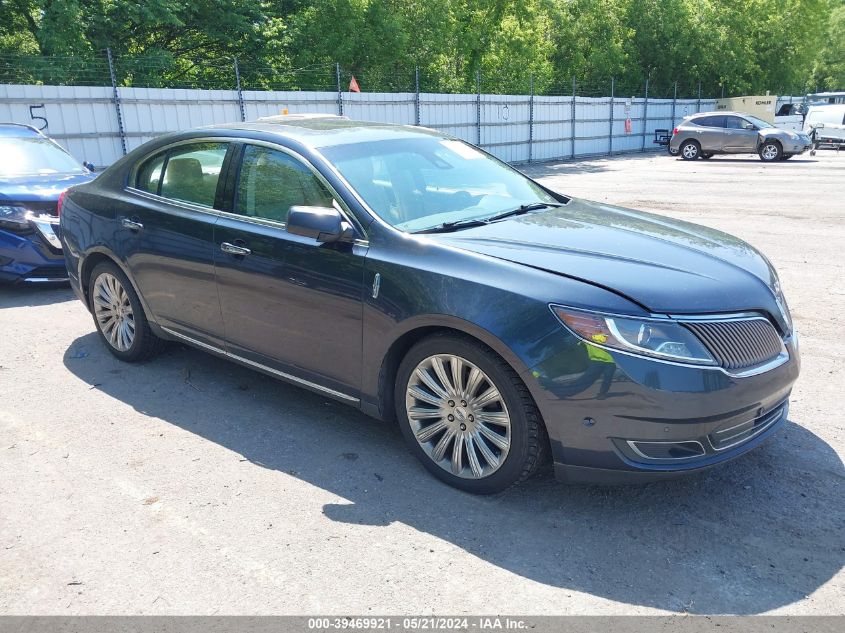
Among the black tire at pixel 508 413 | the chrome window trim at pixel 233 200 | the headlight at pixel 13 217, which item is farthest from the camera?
the headlight at pixel 13 217

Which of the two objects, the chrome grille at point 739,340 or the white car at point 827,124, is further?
the white car at point 827,124

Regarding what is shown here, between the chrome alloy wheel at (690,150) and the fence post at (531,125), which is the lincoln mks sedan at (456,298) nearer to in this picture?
the fence post at (531,125)

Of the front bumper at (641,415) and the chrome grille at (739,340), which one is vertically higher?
the chrome grille at (739,340)

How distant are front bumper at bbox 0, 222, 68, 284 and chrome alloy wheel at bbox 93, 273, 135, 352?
2422 millimetres

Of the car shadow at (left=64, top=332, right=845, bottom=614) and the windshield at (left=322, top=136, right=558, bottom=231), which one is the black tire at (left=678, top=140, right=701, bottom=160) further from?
the car shadow at (left=64, top=332, right=845, bottom=614)

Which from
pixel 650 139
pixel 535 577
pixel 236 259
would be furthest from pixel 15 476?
pixel 650 139

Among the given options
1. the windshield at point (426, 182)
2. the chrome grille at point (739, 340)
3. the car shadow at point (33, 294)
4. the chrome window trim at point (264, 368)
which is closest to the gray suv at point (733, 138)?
the windshield at point (426, 182)

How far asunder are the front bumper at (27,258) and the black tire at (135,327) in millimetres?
2358

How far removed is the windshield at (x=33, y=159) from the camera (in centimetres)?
816

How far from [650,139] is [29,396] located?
33.1 meters

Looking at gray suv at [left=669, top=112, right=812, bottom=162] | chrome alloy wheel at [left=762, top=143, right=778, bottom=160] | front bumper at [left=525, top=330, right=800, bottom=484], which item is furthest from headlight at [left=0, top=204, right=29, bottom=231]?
chrome alloy wheel at [left=762, top=143, right=778, bottom=160]

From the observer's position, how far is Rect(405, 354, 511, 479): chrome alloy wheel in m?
3.32

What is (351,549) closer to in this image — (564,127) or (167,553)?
(167,553)

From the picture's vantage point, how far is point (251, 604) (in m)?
2.76
